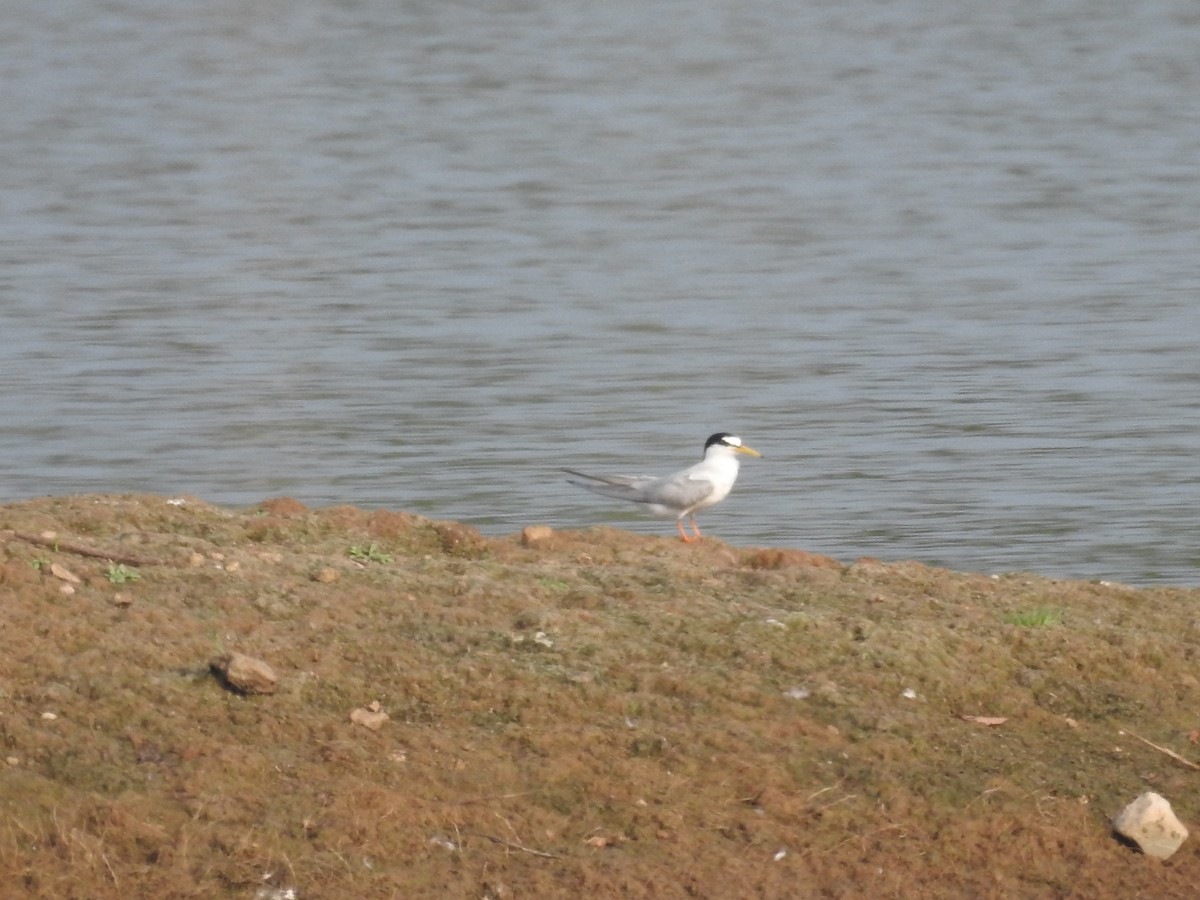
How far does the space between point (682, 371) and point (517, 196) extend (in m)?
6.52

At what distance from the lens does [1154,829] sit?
504 centimetres

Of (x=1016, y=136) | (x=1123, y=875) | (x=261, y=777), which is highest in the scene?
(x=261, y=777)

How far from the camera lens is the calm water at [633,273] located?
1117 cm

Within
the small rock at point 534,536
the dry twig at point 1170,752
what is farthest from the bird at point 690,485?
the dry twig at point 1170,752

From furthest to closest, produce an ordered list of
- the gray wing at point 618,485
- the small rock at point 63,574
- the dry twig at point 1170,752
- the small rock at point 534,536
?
the gray wing at point 618,485 → the small rock at point 534,536 → the small rock at point 63,574 → the dry twig at point 1170,752

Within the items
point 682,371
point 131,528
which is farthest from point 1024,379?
point 131,528

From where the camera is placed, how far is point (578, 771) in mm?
5082

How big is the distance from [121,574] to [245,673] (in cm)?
84

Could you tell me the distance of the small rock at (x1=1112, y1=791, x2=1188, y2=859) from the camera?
5.04m

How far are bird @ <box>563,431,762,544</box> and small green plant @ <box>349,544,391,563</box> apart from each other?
2.70 metres

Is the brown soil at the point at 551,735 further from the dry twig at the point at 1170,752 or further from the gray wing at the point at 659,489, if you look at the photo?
the gray wing at the point at 659,489

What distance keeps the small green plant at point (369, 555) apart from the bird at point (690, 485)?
2695 millimetres

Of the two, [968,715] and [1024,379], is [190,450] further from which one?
[968,715]

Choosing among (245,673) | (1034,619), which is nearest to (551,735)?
(245,673)
